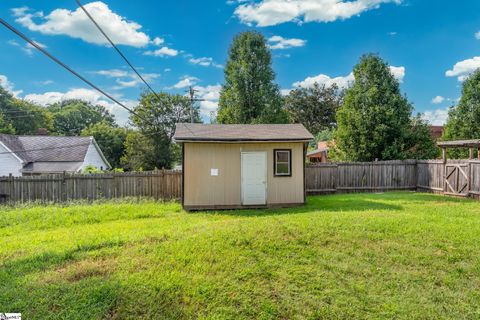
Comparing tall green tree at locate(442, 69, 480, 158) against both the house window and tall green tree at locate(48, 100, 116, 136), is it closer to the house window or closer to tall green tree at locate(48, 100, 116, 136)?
the house window

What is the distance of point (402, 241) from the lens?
528 cm

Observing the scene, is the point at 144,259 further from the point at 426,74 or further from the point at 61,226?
the point at 426,74

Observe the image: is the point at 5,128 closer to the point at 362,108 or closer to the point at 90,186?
the point at 90,186

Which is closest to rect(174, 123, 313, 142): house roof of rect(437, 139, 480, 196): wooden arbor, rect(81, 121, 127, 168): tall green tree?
rect(437, 139, 480, 196): wooden arbor

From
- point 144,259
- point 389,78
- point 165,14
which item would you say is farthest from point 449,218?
point 389,78

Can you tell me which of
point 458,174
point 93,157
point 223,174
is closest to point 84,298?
point 223,174

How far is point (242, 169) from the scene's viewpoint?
33.5 ft

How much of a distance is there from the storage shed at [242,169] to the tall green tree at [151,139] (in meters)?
19.2

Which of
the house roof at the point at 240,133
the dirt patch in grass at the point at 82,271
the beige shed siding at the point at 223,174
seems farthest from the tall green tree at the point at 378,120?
the dirt patch in grass at the point at 82,271

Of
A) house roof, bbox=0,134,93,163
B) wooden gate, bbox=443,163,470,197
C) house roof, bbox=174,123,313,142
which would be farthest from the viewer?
house roof, bbox=0,134,93,163

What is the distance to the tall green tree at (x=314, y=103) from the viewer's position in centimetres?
3634

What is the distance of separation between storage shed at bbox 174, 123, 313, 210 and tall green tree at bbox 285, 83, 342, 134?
2646 centimetres

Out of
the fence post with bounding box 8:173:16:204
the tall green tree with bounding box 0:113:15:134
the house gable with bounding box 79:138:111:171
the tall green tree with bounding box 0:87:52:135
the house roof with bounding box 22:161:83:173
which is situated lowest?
the fence post with bounding box 8:173:16:204

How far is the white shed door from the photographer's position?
1020 centimetres
